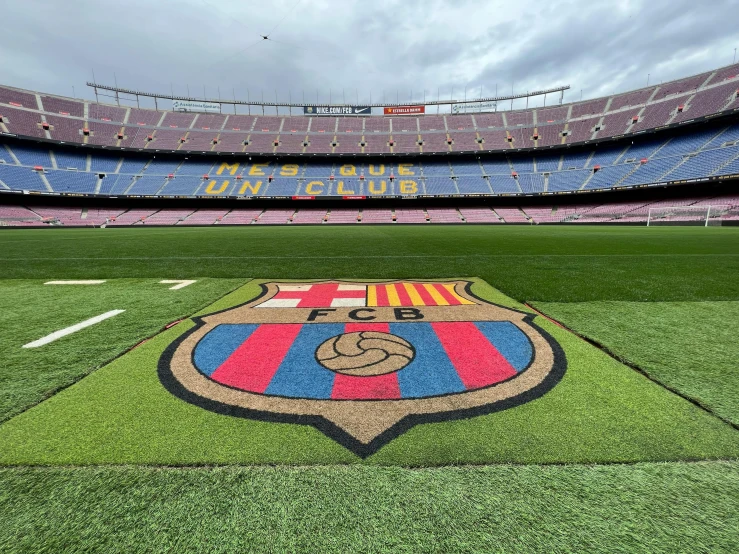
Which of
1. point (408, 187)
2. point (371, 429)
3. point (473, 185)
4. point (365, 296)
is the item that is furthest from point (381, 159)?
point (371, 429)

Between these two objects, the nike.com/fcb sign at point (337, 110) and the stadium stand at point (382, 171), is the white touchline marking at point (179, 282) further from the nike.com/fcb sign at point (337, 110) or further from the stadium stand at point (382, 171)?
the nike.com/fcb sign at point (337, 110)

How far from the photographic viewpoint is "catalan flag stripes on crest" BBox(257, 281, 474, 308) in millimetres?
4375

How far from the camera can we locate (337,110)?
183 feet

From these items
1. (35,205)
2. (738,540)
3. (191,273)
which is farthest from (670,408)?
(35,205)

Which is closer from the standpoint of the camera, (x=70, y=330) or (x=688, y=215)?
(x=70, y=330)

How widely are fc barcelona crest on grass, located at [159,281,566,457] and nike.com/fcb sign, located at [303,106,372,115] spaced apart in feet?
195

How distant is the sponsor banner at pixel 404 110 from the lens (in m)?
55.9

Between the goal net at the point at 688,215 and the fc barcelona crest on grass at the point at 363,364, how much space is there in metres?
36.6

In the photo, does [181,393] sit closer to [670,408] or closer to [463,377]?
[463,377]

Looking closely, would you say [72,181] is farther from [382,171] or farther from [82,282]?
[82,282]

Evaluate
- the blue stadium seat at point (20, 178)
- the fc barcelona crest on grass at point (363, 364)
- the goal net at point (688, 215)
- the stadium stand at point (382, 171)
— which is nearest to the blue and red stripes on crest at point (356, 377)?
the fc barcelona crest on grass at point (363, 364)

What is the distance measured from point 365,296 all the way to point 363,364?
219 cm

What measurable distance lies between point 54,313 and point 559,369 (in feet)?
18.3

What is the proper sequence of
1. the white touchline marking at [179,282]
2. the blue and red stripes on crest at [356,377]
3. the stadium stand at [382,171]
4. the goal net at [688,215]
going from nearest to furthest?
the blue and red stripes on crest at [356,377] < the white touchline marking at [179,282] < the goal net at [688,215] < the stadium stand at [382,171]
